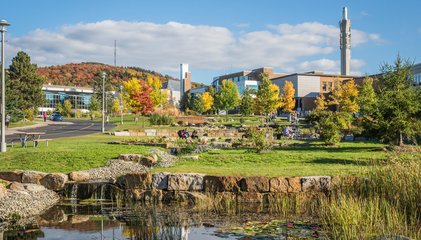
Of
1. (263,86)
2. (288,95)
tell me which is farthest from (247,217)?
(288,95)

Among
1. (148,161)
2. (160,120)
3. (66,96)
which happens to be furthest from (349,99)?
(66,96)

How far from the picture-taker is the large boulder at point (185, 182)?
44.3 feet

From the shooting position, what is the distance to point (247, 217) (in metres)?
11.1

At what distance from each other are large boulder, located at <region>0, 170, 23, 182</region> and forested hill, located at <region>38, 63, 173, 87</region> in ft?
405

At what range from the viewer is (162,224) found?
34.1ft

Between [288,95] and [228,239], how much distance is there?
66.0 metres

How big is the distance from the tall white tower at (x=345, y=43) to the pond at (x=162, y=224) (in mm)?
100769

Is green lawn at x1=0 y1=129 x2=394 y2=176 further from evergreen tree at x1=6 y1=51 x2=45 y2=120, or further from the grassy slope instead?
evergreen tree at x1=6 y1=51 x2=45 y2=120

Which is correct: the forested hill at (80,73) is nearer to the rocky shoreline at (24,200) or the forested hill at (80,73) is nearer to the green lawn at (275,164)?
the green lawn at (275,164)

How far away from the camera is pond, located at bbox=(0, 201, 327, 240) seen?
30.9 ft

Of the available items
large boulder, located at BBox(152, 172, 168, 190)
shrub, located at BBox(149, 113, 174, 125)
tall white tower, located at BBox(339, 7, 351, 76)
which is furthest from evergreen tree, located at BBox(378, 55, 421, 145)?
tall white tower, located at BBox(339, 7, 351, 76)

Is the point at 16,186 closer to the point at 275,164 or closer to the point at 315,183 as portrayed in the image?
the point at 275,164

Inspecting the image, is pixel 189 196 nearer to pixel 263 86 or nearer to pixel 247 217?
pixel 247 217

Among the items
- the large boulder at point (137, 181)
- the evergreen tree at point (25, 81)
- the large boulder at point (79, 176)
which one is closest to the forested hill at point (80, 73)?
the evergreen tree at point (25, 81)
